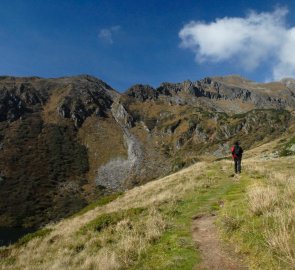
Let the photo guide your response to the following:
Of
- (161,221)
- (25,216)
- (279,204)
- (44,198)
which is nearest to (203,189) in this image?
(161,221)

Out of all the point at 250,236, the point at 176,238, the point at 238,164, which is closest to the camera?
the point at 250,236

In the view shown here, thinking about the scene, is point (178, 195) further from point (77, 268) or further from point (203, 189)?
point (77, 268)

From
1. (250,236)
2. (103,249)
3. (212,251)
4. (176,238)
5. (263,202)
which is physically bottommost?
(103,249)

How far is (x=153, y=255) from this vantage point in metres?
10.8

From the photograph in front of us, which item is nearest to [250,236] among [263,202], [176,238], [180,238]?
[263,202]

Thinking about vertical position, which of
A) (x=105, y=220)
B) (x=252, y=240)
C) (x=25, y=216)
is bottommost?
(x=25, y=216)

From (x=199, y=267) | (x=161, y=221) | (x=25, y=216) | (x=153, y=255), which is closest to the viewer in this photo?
(x=199, y=267)

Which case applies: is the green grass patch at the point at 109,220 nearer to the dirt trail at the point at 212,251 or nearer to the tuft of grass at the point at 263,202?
the dirt trail at the point at 212,251

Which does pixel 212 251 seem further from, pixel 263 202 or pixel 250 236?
pixel 263 202

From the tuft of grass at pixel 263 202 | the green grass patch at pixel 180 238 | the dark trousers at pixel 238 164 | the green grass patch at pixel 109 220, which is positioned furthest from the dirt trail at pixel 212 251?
the dark trousers at pixel 238 164

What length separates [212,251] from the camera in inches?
395

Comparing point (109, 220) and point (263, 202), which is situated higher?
point (263, 202)

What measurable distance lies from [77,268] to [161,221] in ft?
14.1

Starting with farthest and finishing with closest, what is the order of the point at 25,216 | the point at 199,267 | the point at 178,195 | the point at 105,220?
1. the point at 25,216
2. the point at 178,195
3. the point at 105,220
4. the point at 199,267
